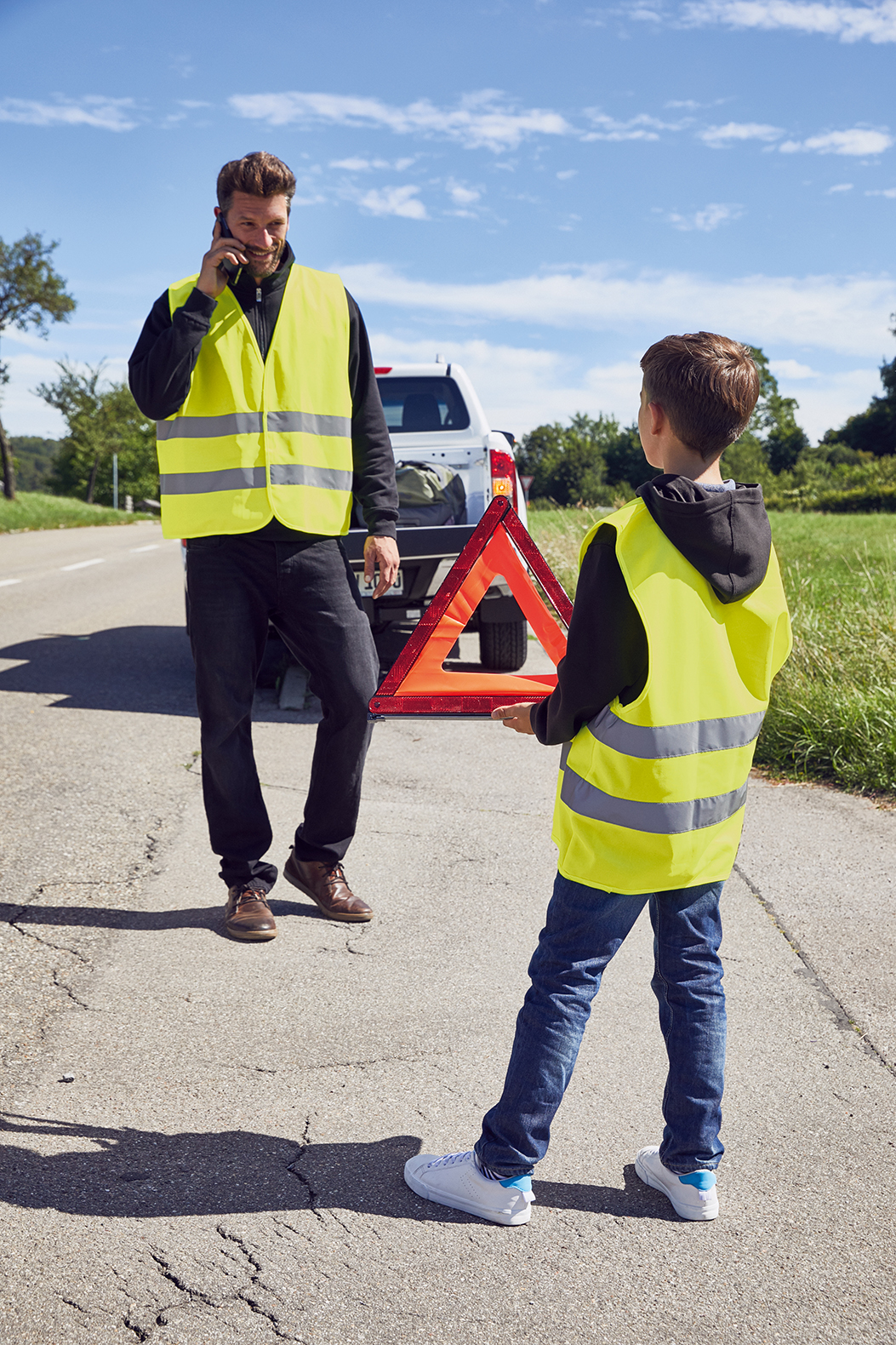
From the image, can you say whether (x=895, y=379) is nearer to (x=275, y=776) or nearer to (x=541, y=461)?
(x=541, y=461)

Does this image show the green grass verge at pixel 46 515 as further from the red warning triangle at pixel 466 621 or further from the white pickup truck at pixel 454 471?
the red warning triangle at pixel 466 621

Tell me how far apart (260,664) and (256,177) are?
140 cm

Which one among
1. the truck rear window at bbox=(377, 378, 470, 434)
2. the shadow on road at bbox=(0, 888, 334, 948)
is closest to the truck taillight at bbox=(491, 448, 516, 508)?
the truck rear window at bbox=(377, 378, 470, 434)

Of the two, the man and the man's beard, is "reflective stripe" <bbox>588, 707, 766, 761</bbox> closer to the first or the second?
the man

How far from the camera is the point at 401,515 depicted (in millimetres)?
6684

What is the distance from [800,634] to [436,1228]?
538cm

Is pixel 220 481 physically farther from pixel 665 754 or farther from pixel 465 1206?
pixel 465 1206

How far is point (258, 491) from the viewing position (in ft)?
10.6

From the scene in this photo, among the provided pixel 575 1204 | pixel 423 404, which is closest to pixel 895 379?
pixel 423 404

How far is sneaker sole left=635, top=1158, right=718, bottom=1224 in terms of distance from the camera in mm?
2084

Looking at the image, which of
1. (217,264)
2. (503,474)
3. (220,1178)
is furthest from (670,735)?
(503,474)

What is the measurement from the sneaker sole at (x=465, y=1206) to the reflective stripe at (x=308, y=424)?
2.08m

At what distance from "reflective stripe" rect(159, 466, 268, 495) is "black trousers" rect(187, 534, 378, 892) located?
148mm

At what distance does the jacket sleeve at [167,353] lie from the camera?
3.03 metres
